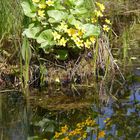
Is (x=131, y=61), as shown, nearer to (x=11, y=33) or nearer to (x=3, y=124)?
(x=11, y=33)

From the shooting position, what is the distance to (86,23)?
5.43 m

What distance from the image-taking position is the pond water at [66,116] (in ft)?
14.0

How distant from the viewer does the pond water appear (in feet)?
14.0

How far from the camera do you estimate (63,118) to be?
4605 millimetres

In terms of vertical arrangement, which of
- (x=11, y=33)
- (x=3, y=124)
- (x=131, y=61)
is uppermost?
(x=11, y=33)

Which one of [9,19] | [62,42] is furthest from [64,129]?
[9,19]

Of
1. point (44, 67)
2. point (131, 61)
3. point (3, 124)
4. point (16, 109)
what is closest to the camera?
point (3, 124)

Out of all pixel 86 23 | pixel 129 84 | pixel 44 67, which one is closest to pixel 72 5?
pixel 86 23

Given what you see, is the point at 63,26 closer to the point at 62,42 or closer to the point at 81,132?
the point at 62,42

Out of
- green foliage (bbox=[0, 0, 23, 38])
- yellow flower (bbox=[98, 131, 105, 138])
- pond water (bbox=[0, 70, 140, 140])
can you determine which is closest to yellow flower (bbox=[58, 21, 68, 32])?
green foliage (bbox=[0, 0, 23, 38])

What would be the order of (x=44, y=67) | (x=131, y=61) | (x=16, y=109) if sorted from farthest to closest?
(x=131, y=61) < (x=44, y=67) < (x=16, y=109)

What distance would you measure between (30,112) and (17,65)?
0.83 metres

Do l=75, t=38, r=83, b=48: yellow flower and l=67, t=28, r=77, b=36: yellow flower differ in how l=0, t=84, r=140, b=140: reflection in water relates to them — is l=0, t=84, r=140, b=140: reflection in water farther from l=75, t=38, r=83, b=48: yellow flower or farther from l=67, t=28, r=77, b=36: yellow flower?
l=67, t=28, r=77, b=36: yellow flower

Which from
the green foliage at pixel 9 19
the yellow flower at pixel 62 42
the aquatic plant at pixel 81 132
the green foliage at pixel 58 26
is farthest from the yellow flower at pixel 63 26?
the aquatic plant at pixel 81 132
